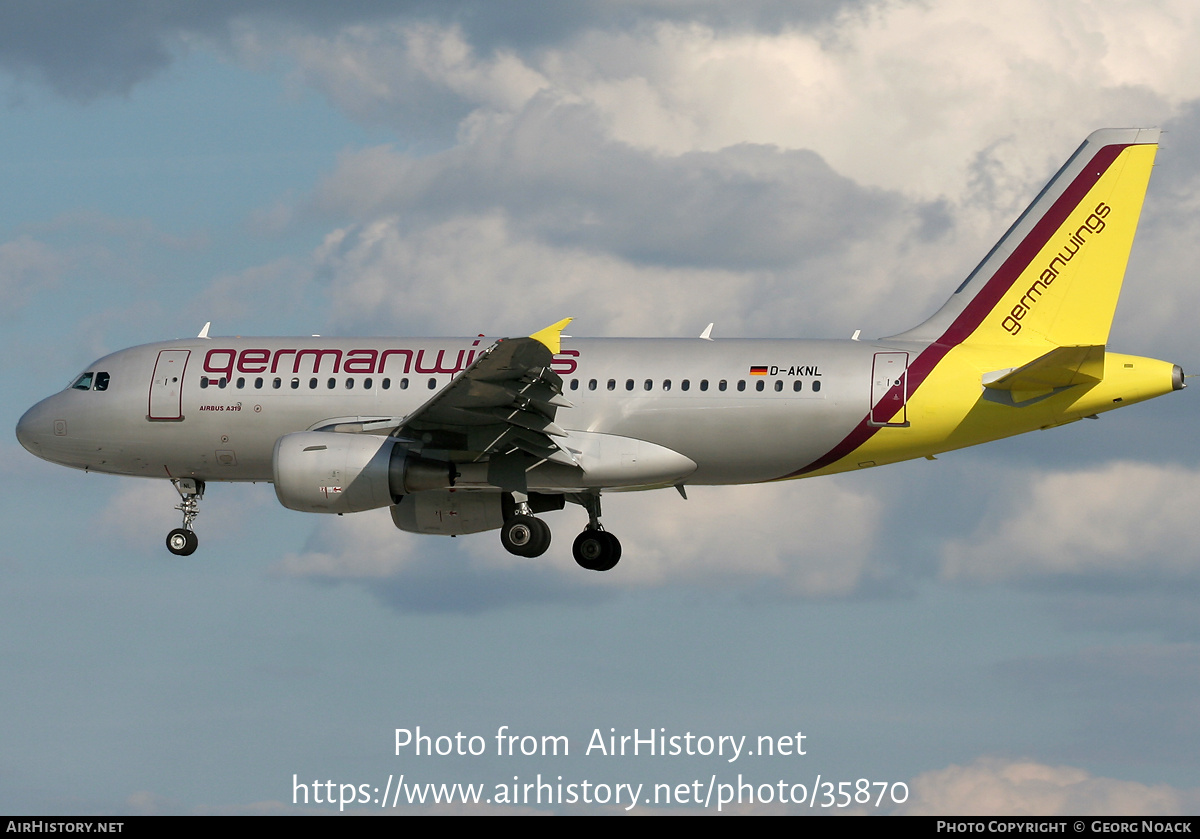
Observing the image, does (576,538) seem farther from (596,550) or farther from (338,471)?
(338,471)

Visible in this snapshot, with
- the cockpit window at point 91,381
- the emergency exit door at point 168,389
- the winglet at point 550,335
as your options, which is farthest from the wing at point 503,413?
the cockpit window at point 91,381

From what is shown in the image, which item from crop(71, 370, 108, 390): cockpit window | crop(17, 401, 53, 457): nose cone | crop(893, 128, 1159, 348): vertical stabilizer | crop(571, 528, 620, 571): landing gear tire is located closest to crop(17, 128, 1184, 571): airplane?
crop(893, 128, 1159, 348): vertical stabilizer

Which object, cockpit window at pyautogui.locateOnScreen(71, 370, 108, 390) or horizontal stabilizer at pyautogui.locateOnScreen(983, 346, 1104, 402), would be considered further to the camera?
cockpit window at pyautogui.locateOnScreen(71, 370, 108, 390)

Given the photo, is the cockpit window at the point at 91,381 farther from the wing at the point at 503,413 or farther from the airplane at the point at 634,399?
the wing at the point at 503,413

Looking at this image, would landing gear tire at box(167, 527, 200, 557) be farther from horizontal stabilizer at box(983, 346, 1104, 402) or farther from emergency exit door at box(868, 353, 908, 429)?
horizontal stabilizer at box(983, 346, 1104, 402)

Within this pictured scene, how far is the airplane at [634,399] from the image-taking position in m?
38.0

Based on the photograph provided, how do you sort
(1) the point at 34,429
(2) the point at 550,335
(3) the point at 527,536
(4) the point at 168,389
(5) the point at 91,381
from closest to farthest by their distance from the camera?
(2) the point at 550,335, (3) the point at 527,536, (4) the point at 168,389, (5) the point at 91,381, (1) the point at 34,429

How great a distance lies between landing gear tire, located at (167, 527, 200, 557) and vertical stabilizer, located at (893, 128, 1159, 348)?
21158mm

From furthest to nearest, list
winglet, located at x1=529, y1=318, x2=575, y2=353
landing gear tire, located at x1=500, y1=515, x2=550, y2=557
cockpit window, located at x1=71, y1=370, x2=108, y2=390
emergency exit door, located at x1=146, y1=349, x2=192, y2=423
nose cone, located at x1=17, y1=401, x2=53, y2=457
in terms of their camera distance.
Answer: nose cone, located at x1=17, y1=401, x2=53, y2=457 < cockpit window, located at x1=71, y1=370, x2=108, y2=390 < emergency exit door, located at x1=146, y1=349, x2=192, y2=423 < landing gear tire, located at x1=500, y1=515, x2=550, y2=557 < winglet, located at x1=529, y1=318, x2=575, y2=353

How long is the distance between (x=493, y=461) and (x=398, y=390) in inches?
136

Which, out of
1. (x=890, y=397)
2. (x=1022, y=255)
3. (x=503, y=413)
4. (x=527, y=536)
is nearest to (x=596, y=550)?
(x=527, y=536)

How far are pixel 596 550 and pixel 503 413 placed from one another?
7281 millimetres

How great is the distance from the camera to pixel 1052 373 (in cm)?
3744

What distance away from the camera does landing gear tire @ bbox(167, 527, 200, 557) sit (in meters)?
43.0
